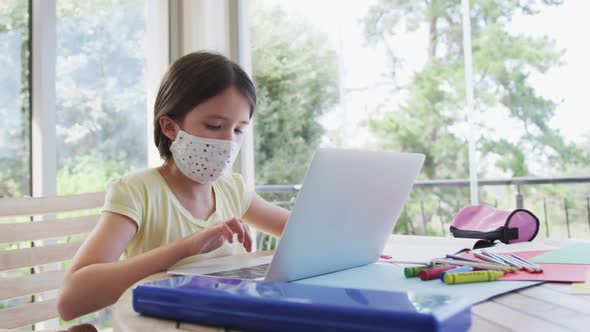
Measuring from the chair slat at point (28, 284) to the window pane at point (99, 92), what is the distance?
43.6 inches

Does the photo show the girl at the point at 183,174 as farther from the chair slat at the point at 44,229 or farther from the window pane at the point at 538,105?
the window pane at the point at 538,105

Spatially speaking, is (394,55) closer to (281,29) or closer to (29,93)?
(281,29)

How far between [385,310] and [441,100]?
332 centimetres

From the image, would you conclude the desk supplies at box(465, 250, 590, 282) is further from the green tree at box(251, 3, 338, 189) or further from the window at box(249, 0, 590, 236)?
the green tree at box(251, 3, 338, 189)

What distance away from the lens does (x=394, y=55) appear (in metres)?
3.70

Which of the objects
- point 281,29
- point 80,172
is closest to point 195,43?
point 281,29

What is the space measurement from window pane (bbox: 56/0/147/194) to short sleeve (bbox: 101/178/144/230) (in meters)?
1.33

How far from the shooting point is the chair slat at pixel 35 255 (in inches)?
47.7

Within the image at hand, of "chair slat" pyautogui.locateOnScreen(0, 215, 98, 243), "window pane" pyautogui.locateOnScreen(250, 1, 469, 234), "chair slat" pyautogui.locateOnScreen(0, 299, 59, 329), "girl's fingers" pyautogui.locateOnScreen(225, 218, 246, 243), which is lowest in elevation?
"chair slat" pyautogui.locateOnScreen(0, 299, 59, 329)

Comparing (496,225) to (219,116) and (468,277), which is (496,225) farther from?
(219,116)

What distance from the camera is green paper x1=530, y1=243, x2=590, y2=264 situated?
91 centimetres

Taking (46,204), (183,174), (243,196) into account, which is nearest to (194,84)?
(183,174)

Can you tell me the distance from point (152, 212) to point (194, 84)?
0.30 meters

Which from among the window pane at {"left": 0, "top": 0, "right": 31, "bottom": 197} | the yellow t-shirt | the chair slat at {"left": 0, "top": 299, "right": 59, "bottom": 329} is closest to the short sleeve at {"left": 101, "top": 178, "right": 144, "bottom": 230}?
the yellow t-shirt
